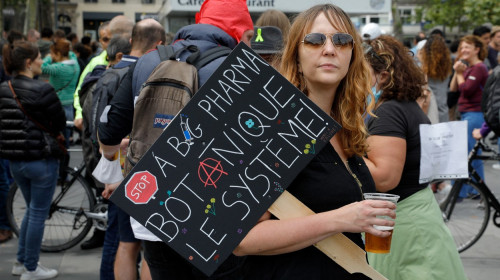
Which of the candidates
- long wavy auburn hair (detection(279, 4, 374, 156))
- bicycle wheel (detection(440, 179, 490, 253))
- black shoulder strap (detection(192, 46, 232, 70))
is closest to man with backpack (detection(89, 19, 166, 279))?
black shoulder strap (detection(192, 46, 232, 70))

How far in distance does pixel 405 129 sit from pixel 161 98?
1.32m

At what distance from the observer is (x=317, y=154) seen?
2232mm

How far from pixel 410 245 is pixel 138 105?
1570 millimetres

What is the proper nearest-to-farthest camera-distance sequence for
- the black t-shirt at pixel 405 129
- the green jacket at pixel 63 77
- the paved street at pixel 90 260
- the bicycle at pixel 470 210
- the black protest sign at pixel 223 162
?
the black protest sign at pixel 223 162 → the black t-shirt at pixel 405 129 → the paved street at pixel 90 260 → the bicycle at pixel 470 210 → the green jacket at pixel 63 77

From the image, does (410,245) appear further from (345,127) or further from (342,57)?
(342,57)

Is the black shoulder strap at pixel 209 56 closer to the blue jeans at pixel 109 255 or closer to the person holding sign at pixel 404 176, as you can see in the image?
the person holding sign at pixel 404 176

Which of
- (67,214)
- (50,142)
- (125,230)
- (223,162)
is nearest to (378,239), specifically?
(223,162)

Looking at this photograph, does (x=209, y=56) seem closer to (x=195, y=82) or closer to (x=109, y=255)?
(x=195, y=82)

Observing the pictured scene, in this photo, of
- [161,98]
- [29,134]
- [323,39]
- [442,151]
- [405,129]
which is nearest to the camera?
[323,39]

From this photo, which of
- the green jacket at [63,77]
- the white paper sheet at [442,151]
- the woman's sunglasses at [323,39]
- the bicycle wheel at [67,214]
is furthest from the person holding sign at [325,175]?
the green jacket at [63,77]

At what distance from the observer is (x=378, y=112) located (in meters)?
3.59

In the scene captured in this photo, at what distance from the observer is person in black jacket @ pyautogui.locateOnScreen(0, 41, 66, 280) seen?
538 centimetres

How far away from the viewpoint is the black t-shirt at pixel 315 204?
2.21m

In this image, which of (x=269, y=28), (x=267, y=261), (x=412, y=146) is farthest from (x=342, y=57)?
(x=269, y=28)
